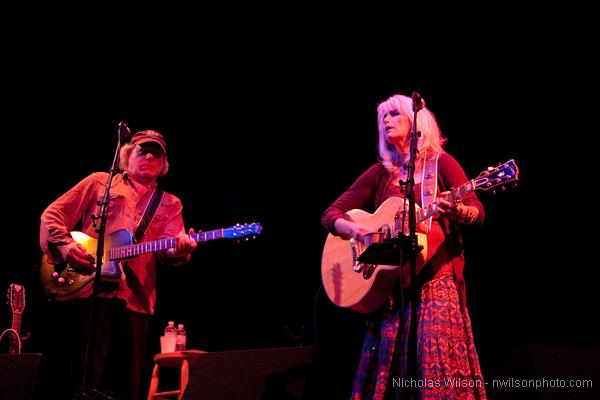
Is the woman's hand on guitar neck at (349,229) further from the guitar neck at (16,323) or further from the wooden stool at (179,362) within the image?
the guitar neck at (16,323)

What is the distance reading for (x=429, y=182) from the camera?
3.59m

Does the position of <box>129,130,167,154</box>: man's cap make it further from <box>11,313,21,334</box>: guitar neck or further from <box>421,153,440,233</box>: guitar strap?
<box>421,153,440,233</box>: guitar strap

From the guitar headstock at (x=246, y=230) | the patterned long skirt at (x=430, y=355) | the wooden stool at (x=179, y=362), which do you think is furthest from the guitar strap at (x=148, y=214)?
the patterned long skirt at (x=430, y=355)

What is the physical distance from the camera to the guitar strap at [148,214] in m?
4.71

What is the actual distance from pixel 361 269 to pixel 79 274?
2.19m

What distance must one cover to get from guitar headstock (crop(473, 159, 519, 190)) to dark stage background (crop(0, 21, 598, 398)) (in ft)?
7.96

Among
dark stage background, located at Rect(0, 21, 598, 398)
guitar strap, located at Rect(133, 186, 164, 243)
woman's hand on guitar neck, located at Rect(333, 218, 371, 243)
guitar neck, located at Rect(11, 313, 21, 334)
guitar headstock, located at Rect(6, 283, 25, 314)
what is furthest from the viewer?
dark stage background, located at Rect(0, 21, 598, 398)

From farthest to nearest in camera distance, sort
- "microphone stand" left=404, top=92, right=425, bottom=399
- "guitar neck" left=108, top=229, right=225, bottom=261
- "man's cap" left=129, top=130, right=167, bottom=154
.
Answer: "man's cap" left=129, top=130, right=167, bottom=154 → "guitar neck" left=108, top=229, right=225, bottom=261 → "microphone stand" left=404, top=92, right=425, bottom=399

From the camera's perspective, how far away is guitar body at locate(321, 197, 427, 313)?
11.6 ft

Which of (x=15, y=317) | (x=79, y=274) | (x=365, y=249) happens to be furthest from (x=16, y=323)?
(x=365, y=249)

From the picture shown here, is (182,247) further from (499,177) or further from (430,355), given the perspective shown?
(499,177)

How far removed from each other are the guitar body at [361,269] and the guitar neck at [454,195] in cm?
12

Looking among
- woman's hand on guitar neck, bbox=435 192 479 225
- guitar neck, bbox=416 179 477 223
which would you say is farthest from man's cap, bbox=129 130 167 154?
woman's hand on guitar neck, bbox=435 192 479 225

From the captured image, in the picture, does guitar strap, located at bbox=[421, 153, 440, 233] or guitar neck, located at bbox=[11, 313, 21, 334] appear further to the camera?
guitar neck, located at bbox=[11, 313, 21, 334]
